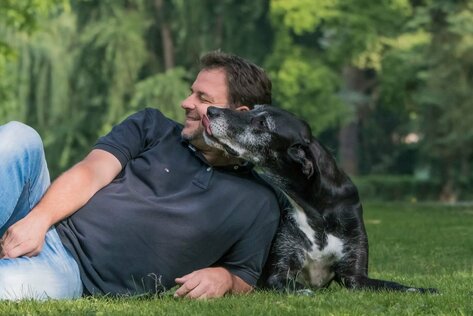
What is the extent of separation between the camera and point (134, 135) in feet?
18.0

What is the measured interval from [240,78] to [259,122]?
0.27 meters

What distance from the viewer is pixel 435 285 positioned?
6.03 metres

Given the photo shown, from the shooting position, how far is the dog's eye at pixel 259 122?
5551 millimetres

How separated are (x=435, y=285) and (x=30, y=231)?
252cm

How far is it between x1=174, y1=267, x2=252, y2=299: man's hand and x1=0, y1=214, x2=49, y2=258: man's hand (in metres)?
0.73

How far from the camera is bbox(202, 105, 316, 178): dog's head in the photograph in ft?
18.0

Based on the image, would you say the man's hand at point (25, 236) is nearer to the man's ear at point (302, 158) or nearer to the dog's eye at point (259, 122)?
the dog's eye at point (259, 122)

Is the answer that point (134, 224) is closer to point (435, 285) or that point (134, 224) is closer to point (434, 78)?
point (435, 285)

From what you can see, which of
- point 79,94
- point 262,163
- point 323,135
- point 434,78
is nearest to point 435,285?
point 262,163

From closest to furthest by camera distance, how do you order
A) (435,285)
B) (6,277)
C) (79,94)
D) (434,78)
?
(6,277) → (435,285) → (434,78) → (79,94)

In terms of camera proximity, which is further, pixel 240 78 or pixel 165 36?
pixel 165 36

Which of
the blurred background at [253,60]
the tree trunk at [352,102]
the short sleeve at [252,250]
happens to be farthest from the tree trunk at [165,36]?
the short sleeve at [252,250]

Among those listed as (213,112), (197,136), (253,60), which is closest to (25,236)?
(197,136)

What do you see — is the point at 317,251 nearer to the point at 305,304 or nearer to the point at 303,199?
the point at 303,199
